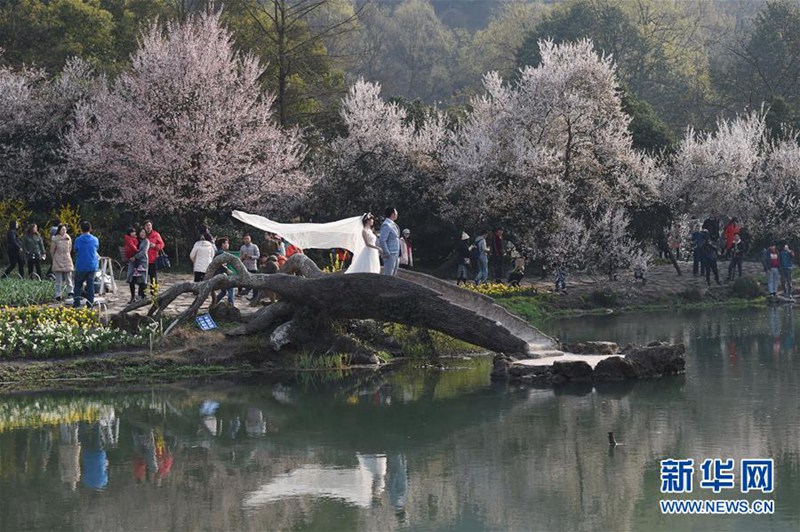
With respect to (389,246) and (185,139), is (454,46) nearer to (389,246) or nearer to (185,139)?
(185,139)

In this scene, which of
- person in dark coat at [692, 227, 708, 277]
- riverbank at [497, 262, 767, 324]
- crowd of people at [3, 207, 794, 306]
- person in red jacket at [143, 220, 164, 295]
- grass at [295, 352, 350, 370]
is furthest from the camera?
person in dark coat at [692, 227, 708, 277]

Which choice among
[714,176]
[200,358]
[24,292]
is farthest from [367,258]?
[714,176]

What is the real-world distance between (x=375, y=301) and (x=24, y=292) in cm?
848

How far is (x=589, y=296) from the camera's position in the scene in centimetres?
3186

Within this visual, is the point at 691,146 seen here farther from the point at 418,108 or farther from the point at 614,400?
the point at 614,400

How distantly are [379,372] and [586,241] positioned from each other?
1336cm

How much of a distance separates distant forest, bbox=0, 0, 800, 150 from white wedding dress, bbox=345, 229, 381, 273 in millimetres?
18437

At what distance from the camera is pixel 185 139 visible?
3459 centimetres

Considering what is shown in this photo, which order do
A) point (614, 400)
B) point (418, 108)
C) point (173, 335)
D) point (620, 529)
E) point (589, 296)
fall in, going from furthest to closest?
point (418, 108)
point (589, 296)
point (173, 335)
point (614, 400)
point (620, 529)

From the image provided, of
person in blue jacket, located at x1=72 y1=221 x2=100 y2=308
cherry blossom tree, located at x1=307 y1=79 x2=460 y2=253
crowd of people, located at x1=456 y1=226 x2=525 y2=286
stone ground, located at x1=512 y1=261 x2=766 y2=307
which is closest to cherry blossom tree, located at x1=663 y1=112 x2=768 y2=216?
stone ground, located at x1=512 y1=261 x2=766 y2=307

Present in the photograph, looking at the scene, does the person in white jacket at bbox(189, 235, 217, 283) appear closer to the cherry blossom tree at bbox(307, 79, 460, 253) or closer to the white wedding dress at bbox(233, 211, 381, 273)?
the white wedding dress at bbox(233, 211, 381, 273)

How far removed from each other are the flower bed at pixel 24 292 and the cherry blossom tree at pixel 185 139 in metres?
8.80

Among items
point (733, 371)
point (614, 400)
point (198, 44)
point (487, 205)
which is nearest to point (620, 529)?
point (614, 400)

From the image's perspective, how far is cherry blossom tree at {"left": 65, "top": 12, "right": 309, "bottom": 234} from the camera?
34500 millimetres
